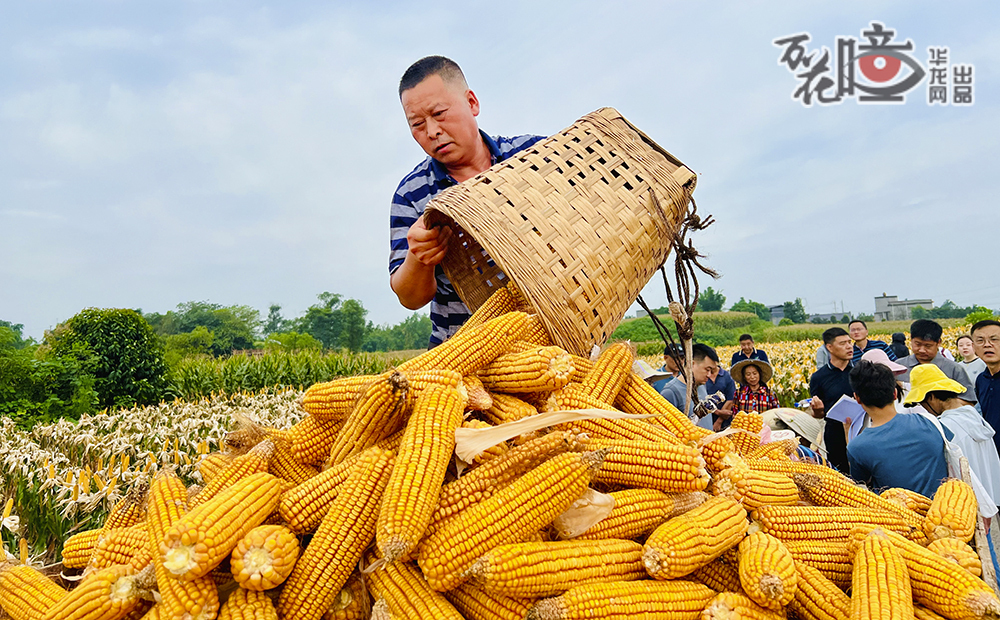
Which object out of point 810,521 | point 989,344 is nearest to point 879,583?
point 810,521

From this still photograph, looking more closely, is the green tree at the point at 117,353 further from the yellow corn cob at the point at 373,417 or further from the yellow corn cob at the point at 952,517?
the yellow corn cob at the point at 952,517

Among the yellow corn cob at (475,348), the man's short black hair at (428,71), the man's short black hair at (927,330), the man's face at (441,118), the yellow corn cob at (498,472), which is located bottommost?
the man's short black hair at (927,330)

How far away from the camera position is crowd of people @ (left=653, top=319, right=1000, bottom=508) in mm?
3463

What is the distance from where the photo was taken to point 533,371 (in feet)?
6.16

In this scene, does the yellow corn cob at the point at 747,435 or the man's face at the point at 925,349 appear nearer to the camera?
the yellow corn cob at the point at 747,435

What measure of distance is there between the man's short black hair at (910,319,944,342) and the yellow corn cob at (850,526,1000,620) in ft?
21.9

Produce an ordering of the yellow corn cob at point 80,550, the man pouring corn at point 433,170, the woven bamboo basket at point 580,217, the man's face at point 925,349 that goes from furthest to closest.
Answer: the man's face at point 925,349 → the man pouring corn at point 433,170 → the woven bamboo basket at point 580,217 → the yellow corn cob at point 80,550

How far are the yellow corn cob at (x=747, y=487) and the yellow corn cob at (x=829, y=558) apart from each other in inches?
5.8

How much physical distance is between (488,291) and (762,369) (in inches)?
231

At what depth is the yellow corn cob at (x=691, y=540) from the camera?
4.99 feet

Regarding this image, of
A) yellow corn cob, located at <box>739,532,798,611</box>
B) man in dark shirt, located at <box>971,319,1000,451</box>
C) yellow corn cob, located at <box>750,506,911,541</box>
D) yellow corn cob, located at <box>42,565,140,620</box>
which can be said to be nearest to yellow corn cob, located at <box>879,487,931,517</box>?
yellow corn cob, located at <box>750,506,911,541</box>

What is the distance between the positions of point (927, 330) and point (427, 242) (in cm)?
757

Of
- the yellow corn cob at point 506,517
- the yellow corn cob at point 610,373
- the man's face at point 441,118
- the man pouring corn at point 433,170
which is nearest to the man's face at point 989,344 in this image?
the yellow corn cob at point 610,373

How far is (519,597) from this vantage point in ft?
4.70
